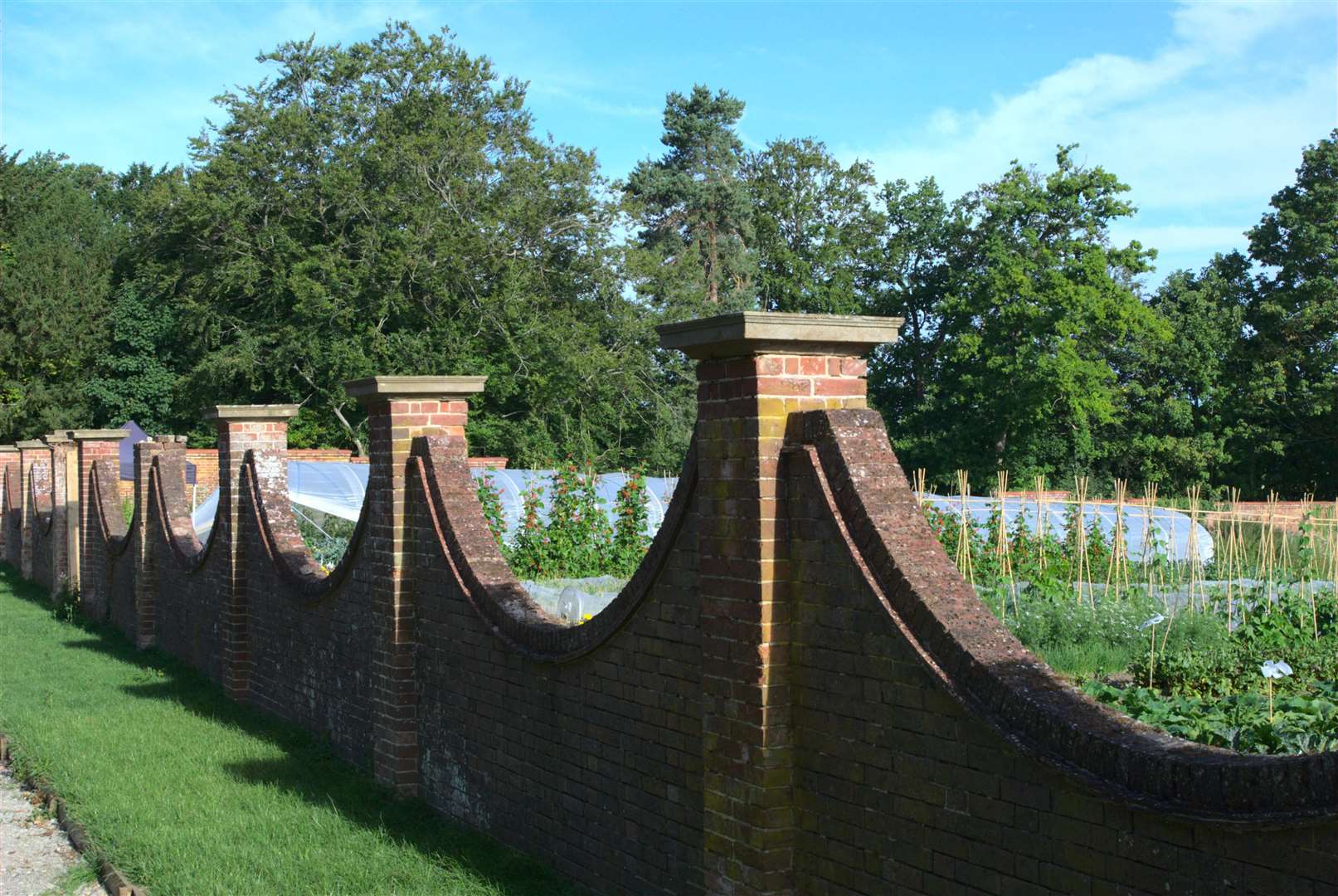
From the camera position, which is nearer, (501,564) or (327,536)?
(501,564)

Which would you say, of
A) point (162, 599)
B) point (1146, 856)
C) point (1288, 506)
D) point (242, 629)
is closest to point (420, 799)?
point (242, 629)

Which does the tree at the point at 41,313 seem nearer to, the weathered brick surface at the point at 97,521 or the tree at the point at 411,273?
the tree at the point at 411,273

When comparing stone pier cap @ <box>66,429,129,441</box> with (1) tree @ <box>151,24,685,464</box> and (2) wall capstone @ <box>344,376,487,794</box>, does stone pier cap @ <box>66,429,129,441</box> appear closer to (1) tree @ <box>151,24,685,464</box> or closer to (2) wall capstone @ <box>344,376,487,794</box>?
(2) wall capstone @ <box>344,376,487,794</box>

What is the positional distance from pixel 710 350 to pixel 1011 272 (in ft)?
115

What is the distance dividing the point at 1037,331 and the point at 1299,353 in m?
7.55

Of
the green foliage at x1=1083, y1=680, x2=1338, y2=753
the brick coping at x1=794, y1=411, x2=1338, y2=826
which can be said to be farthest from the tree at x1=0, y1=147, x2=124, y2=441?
the brick coping at x1=794, y1=411, x2=1338, y2=826

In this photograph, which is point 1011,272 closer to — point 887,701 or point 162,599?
point 162,599

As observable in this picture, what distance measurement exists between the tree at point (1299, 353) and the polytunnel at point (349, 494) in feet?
84.0

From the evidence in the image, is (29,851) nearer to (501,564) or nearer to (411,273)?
(501,564)

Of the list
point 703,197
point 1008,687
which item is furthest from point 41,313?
point 1008,687

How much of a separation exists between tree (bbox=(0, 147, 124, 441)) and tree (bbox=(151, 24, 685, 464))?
6.56m

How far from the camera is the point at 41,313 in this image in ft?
135

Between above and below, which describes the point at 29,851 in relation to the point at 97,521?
below

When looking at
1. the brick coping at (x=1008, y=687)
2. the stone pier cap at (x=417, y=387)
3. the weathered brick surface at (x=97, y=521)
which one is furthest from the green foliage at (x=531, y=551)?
the brick coping at (x=1008, y=687)
